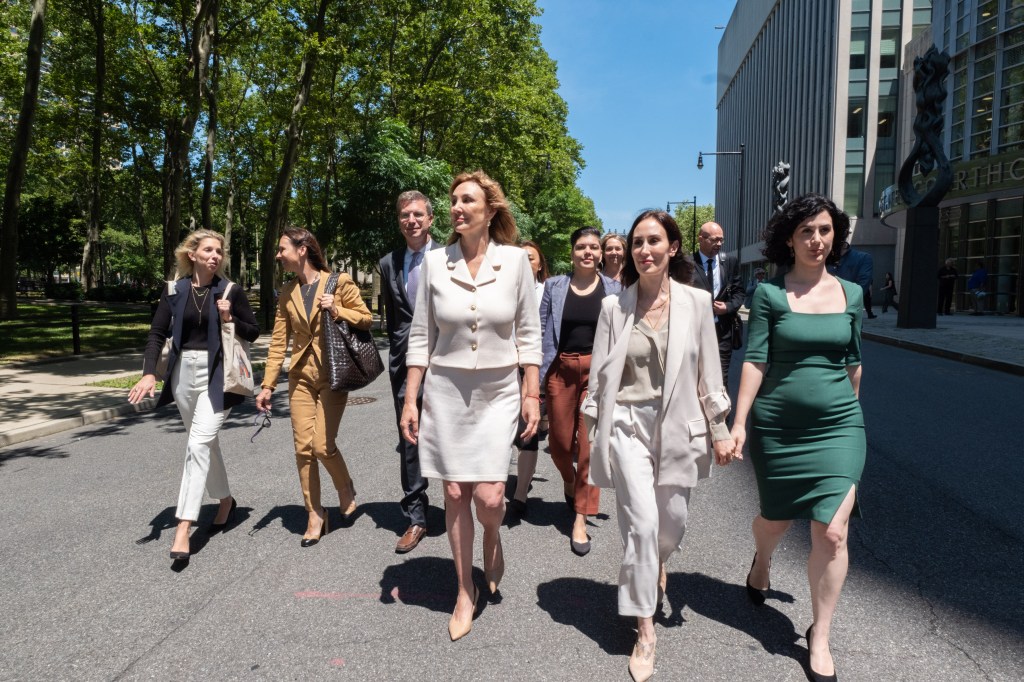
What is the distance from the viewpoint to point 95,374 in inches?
480

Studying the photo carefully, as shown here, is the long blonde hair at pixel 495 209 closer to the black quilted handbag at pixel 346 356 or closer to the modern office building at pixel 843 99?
the black quilted handbag at pixel 346 356

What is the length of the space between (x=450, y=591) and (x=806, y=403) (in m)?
1.95

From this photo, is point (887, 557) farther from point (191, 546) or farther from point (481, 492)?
point (191, 546)

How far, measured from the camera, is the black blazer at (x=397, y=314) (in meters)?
4.61

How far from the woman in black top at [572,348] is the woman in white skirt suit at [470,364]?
127 cm

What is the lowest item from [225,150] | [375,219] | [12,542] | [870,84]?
[12,542]

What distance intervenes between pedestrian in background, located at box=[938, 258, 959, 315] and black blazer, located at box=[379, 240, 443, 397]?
28628 mm

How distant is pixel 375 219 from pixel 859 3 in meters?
36.1

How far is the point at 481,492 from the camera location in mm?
3326

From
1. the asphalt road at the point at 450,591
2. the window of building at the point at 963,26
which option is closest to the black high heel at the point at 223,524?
the asphalt road at the point at 450,591

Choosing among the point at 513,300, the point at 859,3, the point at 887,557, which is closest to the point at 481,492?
the point at 513,300

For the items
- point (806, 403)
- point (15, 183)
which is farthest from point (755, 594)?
point (15, 183)

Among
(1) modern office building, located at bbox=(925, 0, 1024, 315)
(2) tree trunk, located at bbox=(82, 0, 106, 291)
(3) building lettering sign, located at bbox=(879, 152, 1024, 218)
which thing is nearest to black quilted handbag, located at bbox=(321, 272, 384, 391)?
(2) tree trunk, located at bbox=(82, 0, 106, 291)

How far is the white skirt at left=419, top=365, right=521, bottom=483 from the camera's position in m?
3.30
